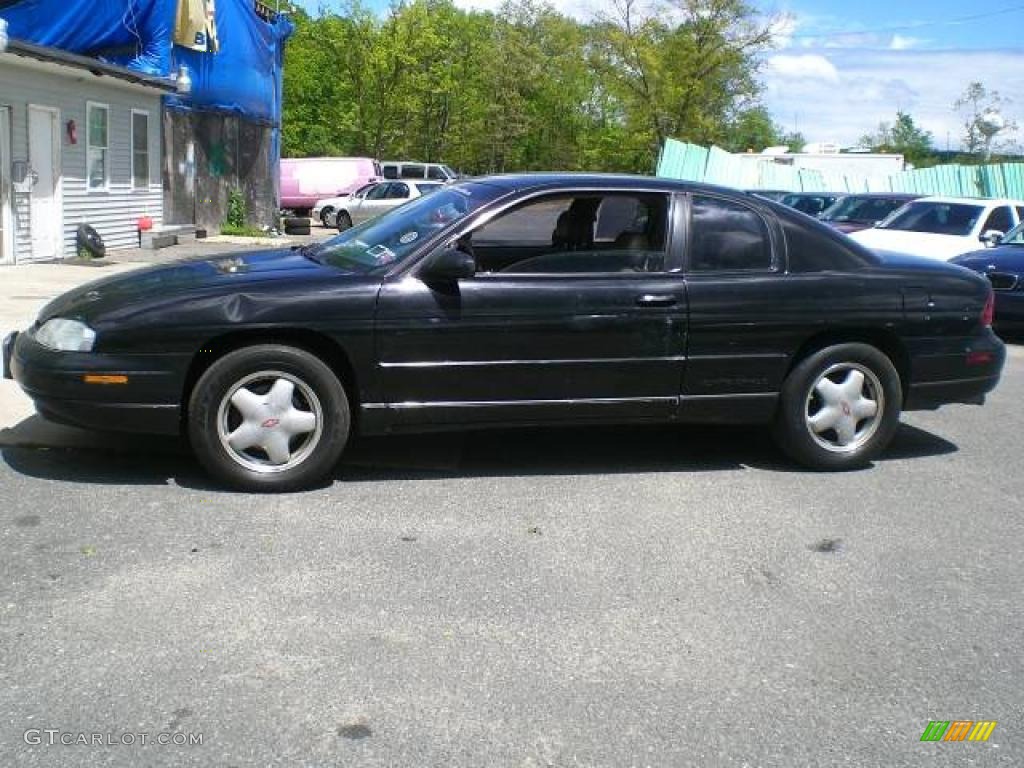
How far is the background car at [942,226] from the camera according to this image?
14.7m

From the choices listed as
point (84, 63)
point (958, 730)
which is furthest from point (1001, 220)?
point (958, 730)

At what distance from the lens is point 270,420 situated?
5.14 meters

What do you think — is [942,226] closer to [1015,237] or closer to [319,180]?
[1015,237]

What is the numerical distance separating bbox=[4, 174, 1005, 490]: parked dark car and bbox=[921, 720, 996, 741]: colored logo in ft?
8.50

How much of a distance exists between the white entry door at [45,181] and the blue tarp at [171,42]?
125 cm

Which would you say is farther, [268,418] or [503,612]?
[268,418]

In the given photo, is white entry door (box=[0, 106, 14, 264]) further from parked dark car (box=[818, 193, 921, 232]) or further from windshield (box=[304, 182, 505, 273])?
parked dark car (box=[818, 193, 921, 232])

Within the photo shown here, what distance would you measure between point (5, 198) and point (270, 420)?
10.9 meters

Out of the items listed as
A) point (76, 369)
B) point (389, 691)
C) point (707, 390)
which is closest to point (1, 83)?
point (76, 369)

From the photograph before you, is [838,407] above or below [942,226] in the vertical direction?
below

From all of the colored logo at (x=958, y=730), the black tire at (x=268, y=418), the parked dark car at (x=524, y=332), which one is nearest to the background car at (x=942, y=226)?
the parked dark car at (x=524, y=332)

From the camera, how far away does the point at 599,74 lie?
135ft

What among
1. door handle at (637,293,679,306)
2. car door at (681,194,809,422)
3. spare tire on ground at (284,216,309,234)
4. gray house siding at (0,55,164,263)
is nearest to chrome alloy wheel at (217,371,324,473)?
door handle at (637,293,679,306)

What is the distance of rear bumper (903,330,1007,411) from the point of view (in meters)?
6.12
